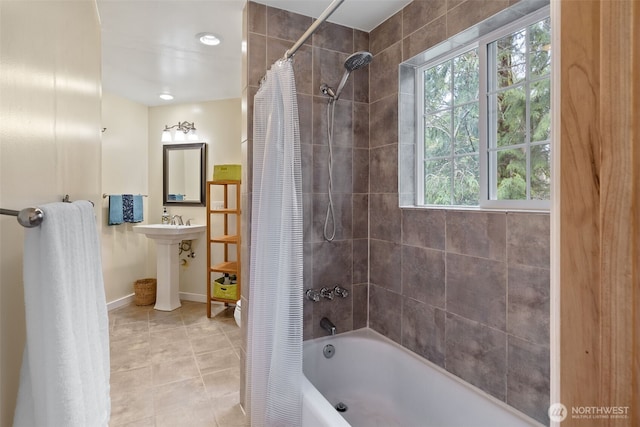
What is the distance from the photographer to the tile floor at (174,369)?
1996mm

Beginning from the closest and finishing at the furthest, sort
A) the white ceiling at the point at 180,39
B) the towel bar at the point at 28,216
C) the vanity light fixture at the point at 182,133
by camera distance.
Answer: the towel bar at the point at 28,216
the white ceiling at the point at 180,39
the vanity light fixture at the point at 182,133

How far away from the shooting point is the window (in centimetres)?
147

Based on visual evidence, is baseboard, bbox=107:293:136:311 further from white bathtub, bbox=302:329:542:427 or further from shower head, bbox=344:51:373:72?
shower head, bbox=344:51:373:72

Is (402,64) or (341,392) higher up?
(402,64)

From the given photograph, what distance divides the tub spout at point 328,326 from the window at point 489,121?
985mm

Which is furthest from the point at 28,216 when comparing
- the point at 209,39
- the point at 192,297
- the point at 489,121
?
the point at 192,297

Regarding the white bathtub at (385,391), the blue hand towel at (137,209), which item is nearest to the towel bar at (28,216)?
the white bathtub at (385,391)

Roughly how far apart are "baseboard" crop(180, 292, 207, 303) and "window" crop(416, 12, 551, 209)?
126 inches

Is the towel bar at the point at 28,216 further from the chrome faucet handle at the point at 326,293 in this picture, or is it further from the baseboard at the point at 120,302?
the baseboard at the point at 120,302

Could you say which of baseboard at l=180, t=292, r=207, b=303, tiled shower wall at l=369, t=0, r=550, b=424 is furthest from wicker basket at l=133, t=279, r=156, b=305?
tiled shower wall at l=369, t=0, r=550, b=424

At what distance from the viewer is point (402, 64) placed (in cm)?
202

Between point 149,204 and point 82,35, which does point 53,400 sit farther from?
point 149,204

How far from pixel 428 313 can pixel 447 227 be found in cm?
53

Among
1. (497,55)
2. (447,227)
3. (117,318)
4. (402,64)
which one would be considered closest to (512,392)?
(447,227)
